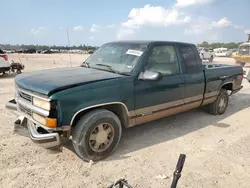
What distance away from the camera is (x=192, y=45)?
15.9 feet

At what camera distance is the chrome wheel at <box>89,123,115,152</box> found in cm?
320

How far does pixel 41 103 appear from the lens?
113 inches

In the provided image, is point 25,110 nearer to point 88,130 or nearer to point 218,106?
point 88,130

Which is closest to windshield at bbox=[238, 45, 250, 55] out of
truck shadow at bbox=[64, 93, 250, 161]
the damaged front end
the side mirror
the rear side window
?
truck shadow at bbox=[64, 93, 250, 161]

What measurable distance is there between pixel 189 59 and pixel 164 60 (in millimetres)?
750

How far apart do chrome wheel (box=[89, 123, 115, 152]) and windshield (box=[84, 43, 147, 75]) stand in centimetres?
96

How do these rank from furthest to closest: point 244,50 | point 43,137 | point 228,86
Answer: point 244,50 < point 228,86 < point 43,137

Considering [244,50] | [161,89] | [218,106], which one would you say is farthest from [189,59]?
[244,50]

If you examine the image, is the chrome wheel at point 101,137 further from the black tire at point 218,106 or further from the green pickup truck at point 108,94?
the black tire at point 218,106

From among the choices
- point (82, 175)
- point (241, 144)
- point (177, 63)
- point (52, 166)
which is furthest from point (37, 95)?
point (241, 144)

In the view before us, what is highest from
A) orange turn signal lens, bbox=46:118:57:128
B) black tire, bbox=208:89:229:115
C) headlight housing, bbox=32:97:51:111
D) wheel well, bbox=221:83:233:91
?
headlight housing, bbox=32:97:51:111

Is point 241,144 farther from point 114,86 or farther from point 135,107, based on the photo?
point 114,86

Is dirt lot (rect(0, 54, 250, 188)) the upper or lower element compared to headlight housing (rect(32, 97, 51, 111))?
lower

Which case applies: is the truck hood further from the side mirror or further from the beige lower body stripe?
the beige lower body stripe
